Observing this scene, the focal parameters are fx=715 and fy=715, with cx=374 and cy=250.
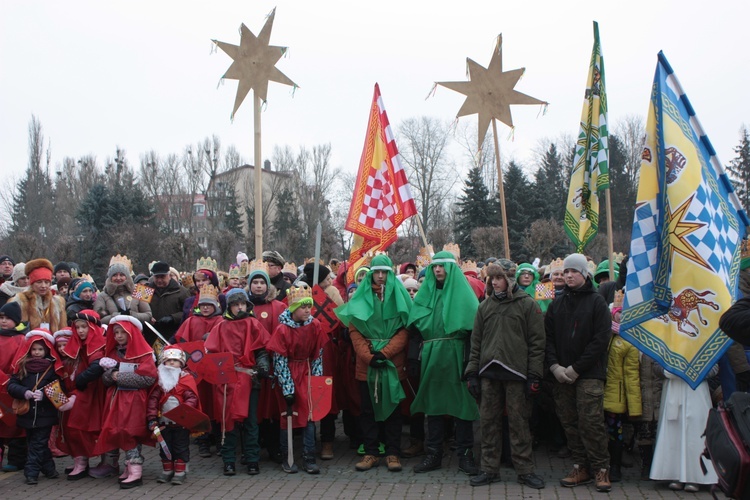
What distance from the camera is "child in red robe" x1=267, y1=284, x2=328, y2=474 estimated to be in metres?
7.36

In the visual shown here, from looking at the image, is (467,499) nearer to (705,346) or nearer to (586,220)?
(705,346)

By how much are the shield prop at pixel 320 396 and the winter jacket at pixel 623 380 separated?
275 centimetres

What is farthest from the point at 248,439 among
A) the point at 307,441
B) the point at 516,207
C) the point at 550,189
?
the point at 550,189

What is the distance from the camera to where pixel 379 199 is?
10.0 meters

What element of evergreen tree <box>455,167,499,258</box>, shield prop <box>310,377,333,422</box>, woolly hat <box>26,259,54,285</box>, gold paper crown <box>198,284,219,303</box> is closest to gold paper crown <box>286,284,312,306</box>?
shield prop <box>310,377,333,422</box>

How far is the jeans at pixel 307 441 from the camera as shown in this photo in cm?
738

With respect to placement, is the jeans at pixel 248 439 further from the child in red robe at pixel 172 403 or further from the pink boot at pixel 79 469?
the pink boot at pixel 79 469

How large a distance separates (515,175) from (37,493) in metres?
36.0

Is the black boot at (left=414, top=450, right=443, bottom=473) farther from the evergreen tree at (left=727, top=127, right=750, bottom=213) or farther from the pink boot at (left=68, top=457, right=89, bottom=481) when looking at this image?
the evergreen tree at (left=727, top=127, right=750, bottom=213)

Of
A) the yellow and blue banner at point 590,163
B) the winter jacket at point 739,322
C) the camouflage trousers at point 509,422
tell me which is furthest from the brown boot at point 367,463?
the winter jacket at point 739,322

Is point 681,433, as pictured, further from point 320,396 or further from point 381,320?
point 320,396

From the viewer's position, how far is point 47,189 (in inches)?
2191

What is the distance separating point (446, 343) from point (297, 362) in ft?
5.17

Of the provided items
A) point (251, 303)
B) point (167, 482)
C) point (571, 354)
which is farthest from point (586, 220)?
point (167, 482)
